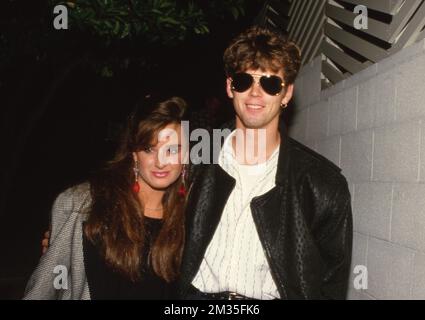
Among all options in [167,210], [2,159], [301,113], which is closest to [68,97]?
[2,159]

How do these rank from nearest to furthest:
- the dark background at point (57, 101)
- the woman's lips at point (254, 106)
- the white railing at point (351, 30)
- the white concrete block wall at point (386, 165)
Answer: the white concrete block wall at point (386, 165)
the white railing at point (351, 30)
the woman's lips at point (254, 106)
the dark background at point (57, 101)

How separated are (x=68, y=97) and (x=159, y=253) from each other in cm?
1093

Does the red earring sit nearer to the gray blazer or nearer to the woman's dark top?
the woman's dark top

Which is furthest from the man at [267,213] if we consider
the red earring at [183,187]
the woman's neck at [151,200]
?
the woman's neck at [151,200]

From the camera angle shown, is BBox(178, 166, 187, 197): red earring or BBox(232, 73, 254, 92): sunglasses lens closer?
BBox(232, 73, 254, 92): sunglasses lens

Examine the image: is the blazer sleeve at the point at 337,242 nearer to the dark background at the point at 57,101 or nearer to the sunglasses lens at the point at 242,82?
the sunglasses lens at the point at 242,82

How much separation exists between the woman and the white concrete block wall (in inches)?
49.5

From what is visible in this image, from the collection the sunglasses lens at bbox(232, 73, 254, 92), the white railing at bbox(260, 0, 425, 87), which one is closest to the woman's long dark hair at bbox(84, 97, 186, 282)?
the sunglasses lens at bbox(232, 73, 254, 92)

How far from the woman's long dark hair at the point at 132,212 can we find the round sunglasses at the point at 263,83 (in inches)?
16.1

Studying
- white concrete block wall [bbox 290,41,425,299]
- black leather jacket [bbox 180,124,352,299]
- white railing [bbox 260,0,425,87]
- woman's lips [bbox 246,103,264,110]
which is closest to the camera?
white concrete block wall [bbox 290,41,425,299]

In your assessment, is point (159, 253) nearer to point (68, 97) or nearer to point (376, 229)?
point (376, 229)

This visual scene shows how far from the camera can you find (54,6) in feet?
11.1

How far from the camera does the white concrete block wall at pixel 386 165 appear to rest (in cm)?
241

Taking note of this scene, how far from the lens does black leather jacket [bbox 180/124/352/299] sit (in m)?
2.66
